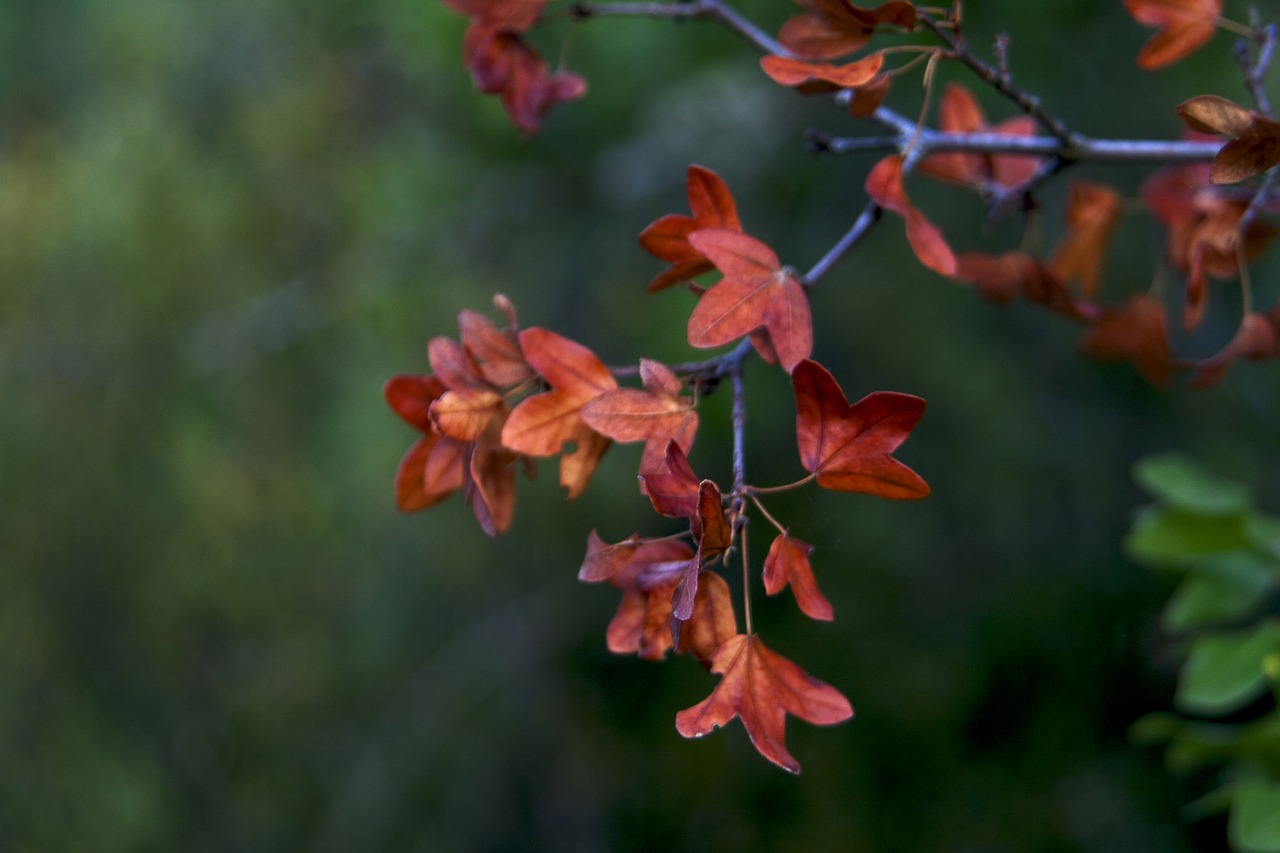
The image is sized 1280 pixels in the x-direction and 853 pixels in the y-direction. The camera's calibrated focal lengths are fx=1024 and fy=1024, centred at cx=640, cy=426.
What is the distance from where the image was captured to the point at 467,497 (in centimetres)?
51

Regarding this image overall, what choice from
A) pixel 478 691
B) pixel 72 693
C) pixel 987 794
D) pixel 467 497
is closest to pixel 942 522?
pixel 987 794

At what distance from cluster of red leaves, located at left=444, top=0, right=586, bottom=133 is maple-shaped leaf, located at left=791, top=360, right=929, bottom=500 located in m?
0.36

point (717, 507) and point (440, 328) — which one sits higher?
point (717, 507)

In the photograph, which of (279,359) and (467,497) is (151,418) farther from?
(467,497)

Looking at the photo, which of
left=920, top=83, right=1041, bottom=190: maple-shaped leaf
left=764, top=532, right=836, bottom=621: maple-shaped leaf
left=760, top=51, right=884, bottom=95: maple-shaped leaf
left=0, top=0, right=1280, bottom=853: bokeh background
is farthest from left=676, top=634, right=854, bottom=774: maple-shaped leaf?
left=0, top=0, right=1280, bottom=853: bokeh background

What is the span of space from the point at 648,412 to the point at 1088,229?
468 mm

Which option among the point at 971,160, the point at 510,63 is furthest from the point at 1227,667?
the point at 510,63

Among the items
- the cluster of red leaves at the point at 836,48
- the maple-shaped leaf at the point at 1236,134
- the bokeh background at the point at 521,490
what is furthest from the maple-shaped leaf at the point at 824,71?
the bokeh background at the point at 521,490

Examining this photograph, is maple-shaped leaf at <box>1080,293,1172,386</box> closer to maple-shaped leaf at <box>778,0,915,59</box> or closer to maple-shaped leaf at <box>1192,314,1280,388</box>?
maple-shaped leaf at <box>1192,314,1280,388</box>

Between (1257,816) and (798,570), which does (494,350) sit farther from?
(1257,816)

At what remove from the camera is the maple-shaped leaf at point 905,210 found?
483mm

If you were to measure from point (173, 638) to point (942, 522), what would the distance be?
4.79 ft

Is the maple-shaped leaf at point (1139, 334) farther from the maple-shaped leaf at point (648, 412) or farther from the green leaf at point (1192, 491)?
the maple-shaped leaf at point (648, 412)

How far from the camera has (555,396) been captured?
1.55 ft
